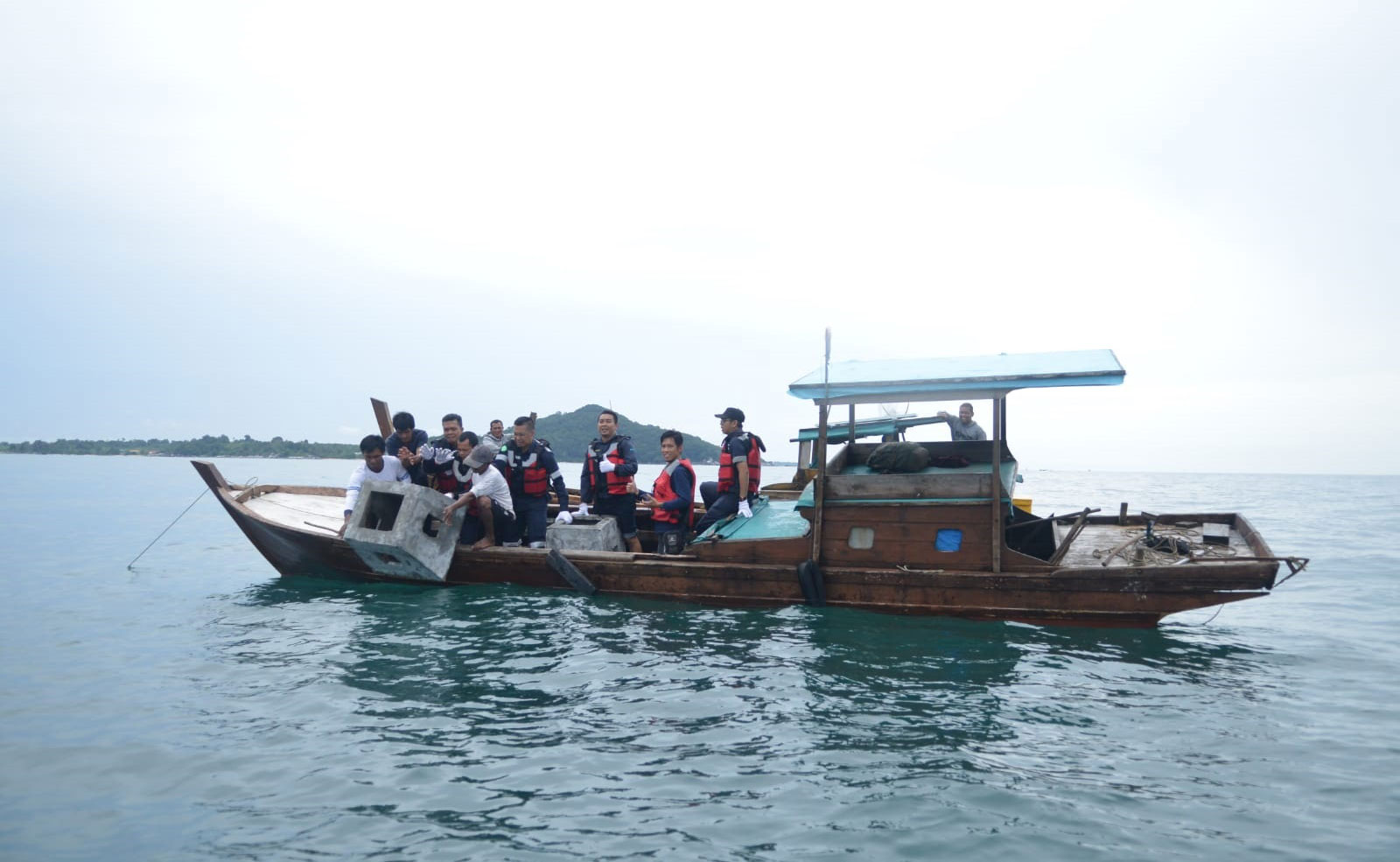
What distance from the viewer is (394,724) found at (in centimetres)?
638

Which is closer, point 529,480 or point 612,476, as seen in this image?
point 529,480

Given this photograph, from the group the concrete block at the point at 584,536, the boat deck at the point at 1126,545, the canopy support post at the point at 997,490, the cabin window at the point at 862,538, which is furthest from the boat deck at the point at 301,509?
the boat deck at the point at 1126,545

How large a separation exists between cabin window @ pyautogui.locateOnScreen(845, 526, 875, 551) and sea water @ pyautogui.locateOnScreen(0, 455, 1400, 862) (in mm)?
825

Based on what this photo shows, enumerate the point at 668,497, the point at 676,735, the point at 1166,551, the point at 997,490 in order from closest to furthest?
the point at 676,735, the point at 997,490, the point at 1166,551, the point at 668,497

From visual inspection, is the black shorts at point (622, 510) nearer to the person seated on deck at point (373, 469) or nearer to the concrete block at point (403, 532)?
the concrete block at point (403, 532)

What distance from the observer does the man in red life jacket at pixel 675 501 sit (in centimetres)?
1105

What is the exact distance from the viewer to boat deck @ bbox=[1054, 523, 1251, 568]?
31.0 feet

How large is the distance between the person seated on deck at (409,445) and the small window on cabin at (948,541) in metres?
7.19

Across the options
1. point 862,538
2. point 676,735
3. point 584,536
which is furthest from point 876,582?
point 676,735

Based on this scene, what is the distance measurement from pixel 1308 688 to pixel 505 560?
909 cm

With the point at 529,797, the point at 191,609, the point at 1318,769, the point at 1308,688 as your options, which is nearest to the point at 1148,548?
the point at 1308,688

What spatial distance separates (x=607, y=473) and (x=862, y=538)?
3.80m

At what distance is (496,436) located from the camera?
12484 mm

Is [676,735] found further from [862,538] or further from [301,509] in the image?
[301,509]
